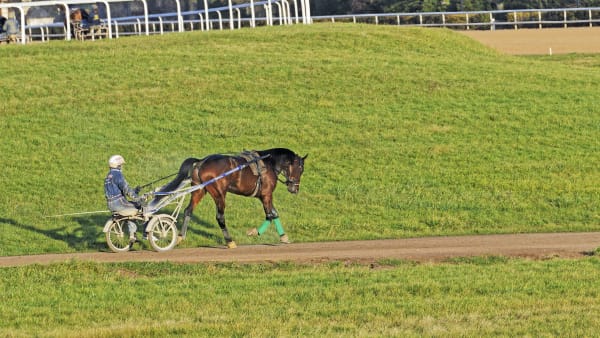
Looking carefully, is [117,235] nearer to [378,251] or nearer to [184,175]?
[184,175]

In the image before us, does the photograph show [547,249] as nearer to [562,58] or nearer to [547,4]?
[562,58]

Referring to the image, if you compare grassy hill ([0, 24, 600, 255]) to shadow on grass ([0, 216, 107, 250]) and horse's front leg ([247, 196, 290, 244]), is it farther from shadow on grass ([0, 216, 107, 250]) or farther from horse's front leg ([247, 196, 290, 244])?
horse's front leg ([247, 196, 290, 244])

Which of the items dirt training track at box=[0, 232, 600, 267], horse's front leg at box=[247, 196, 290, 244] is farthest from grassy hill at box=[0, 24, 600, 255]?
horse's front leg at box=[247, 196, 290, 244]

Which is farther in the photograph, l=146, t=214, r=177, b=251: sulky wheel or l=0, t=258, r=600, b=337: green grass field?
l=146, t=214, r=177, b=251: sulky wheel

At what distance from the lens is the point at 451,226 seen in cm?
2125

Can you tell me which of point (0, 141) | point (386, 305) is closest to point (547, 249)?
point (386, 305)

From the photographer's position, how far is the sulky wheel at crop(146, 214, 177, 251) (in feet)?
62.6

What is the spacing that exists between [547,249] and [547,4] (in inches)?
1944

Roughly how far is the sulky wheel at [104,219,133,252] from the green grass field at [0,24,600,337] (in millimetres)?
638

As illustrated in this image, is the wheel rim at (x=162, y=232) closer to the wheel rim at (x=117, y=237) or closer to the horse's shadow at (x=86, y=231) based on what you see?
the wheel rim at (x=117, y=237)

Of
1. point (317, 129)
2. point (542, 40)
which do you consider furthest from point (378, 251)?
point (542, 40)

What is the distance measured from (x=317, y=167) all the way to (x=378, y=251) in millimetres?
6408

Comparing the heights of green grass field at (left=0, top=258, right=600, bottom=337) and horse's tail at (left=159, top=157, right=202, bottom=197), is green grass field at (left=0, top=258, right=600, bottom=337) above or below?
below

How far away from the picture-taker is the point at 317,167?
25.2 m
